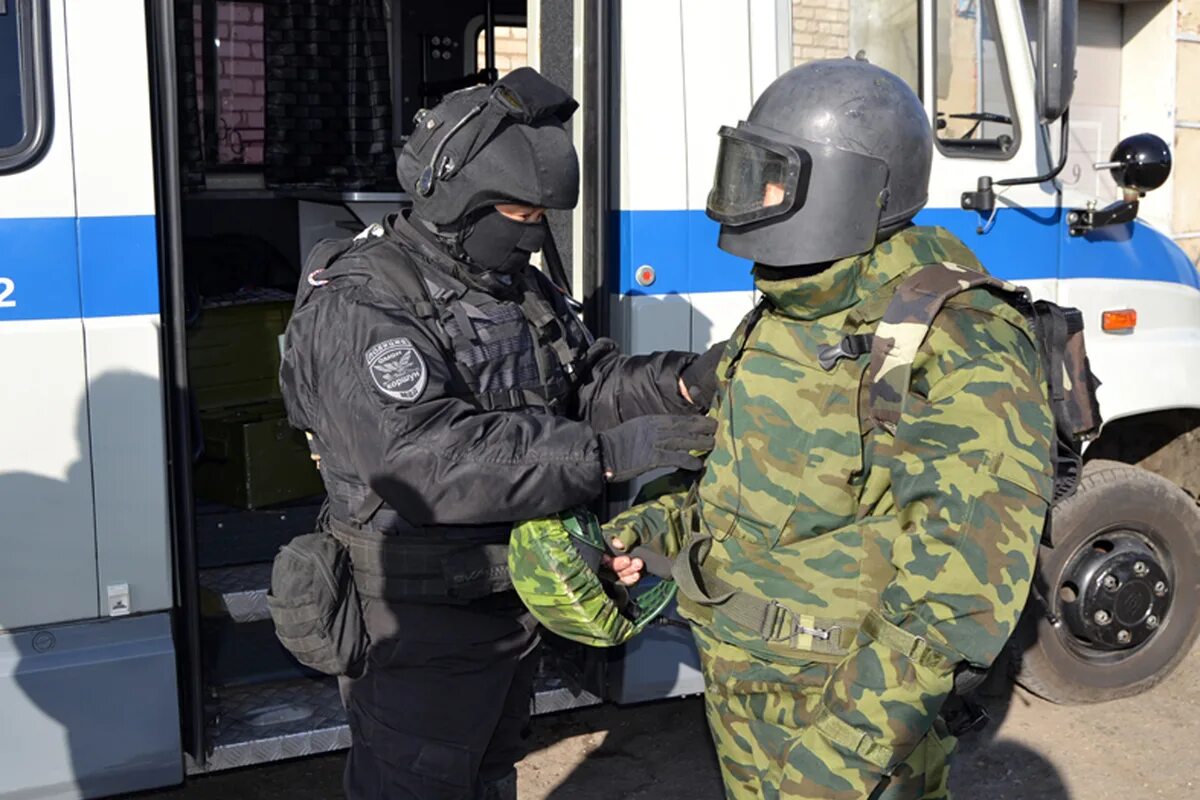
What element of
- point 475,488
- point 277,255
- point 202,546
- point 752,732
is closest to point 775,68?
point 475,488

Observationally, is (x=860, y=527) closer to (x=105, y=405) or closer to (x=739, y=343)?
(x=739, y=343)

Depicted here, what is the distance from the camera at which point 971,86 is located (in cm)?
365

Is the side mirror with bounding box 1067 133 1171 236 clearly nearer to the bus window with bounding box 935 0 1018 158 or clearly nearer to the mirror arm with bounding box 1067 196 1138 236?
the mirror arm with bounding box 1067 196 1138 236

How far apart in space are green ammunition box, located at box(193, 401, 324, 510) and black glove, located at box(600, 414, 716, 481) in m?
2.17

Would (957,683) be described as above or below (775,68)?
below

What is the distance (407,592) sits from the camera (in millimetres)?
2457

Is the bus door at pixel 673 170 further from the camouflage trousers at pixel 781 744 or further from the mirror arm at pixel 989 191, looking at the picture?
the camouflage trousers at pixel 781 744

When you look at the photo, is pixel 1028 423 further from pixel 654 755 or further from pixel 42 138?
pixel 654 755

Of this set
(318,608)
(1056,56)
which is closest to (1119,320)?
(1056,56)

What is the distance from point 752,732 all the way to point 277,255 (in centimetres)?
365

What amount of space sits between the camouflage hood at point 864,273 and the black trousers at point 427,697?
3.06 feet

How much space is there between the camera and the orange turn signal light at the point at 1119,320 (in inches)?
154

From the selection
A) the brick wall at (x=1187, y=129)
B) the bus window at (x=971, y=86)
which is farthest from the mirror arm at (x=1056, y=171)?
the brick wall at (x=1187, y=129)

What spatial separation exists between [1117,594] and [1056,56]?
5.95ft
